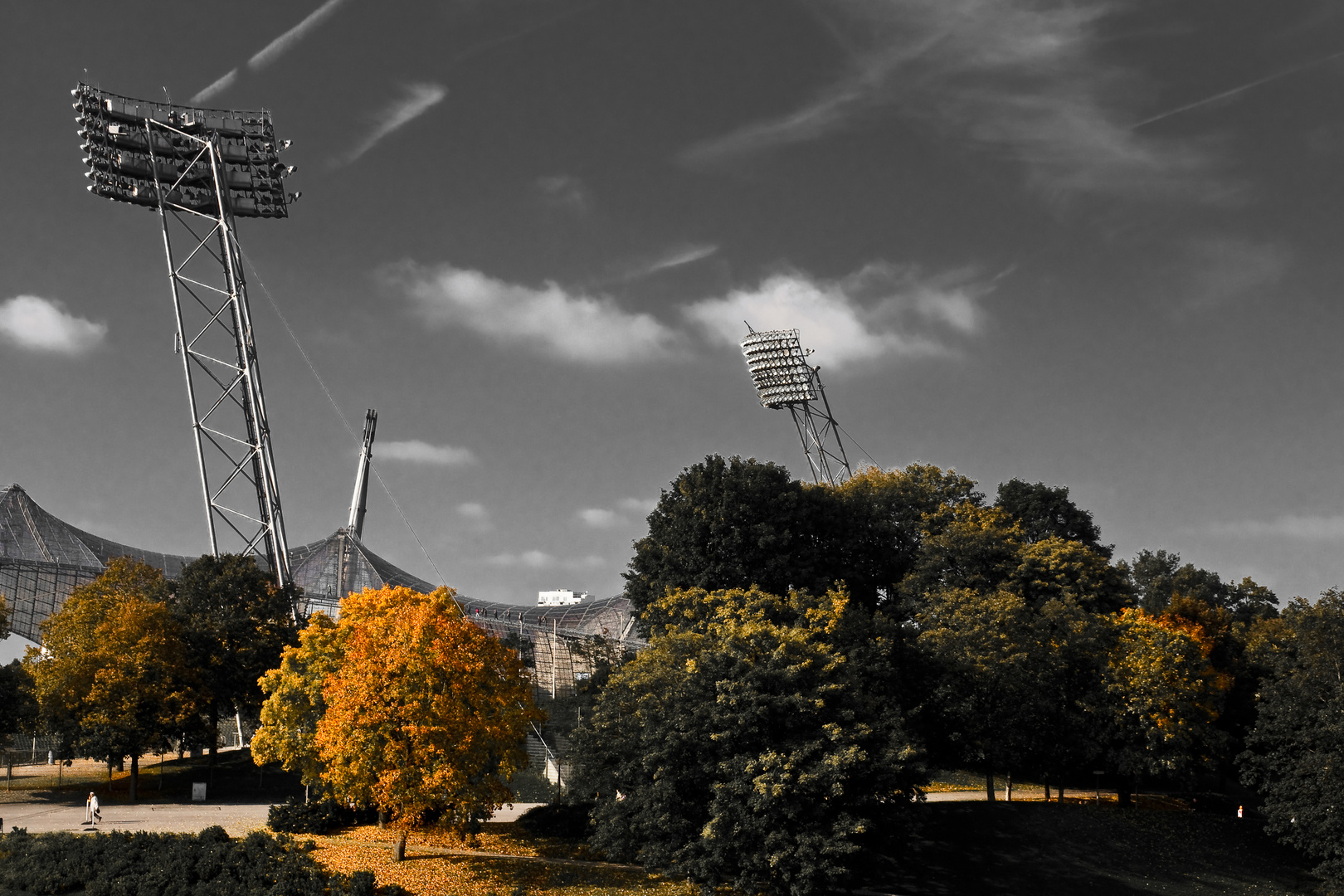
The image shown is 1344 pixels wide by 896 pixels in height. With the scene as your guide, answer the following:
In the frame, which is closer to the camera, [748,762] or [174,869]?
[174,869]

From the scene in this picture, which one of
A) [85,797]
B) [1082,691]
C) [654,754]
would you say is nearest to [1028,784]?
[1082,691]

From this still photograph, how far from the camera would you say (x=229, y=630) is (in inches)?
1770

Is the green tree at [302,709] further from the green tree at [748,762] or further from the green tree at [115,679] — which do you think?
the green tree at [115,679]

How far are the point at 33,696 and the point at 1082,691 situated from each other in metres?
44.1

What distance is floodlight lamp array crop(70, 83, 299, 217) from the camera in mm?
56094

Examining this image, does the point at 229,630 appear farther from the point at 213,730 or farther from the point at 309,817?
the point at 309,817

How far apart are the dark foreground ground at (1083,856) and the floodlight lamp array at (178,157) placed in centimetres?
4995

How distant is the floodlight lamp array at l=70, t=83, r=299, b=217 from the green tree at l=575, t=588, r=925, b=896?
142ft

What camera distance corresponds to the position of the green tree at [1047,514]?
57.1 m

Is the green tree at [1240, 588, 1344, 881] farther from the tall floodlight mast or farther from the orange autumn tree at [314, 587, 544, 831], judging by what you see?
the tall floodlight mast


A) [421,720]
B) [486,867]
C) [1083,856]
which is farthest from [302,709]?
[1083,856]

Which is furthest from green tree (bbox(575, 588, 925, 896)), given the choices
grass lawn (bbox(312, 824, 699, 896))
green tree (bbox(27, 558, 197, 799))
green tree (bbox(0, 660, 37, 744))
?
green tree (bbox(0, 660, 37, 744))

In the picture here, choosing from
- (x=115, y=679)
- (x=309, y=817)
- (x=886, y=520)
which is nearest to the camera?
(x=309, y=817)

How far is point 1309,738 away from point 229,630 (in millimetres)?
43325
